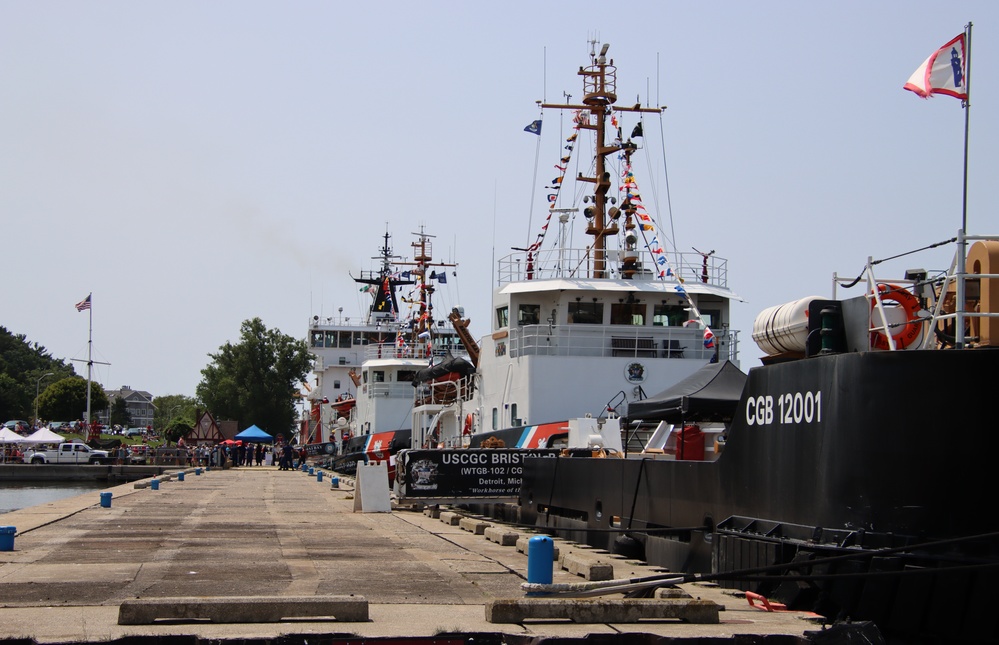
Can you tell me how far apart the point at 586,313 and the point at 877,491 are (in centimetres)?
1462

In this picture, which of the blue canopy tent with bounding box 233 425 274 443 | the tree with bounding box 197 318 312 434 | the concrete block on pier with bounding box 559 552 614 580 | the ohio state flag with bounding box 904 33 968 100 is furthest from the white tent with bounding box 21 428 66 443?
the ohio state flag with bounding box 904 33 968 100

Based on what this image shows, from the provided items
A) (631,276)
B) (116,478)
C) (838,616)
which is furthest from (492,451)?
(116,478)

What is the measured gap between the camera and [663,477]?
38.2ft

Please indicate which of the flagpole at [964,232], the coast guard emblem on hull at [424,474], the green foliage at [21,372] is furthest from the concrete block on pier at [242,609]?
the green foliage at [21,372]

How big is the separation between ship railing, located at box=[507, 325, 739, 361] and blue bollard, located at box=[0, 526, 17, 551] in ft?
37.2

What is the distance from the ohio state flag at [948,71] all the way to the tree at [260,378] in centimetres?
8877

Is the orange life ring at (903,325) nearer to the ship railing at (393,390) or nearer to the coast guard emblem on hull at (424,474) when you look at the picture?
the coast guard emblem on hull at (424,474)

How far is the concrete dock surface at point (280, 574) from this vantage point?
22.6 feet

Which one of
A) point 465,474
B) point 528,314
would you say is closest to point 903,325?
Answer: point 465,474

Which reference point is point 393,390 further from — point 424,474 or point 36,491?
point 424,474

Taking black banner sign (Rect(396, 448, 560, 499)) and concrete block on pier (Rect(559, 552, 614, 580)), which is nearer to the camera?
concrete block on pier (Rect(559, 552, 614, 580))

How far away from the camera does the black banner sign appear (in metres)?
17.8

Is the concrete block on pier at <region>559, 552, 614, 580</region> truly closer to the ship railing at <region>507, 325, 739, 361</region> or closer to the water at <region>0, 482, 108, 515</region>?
the ship railing at <region>507, 325, 739, 361</region>

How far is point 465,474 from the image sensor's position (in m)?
18.0
